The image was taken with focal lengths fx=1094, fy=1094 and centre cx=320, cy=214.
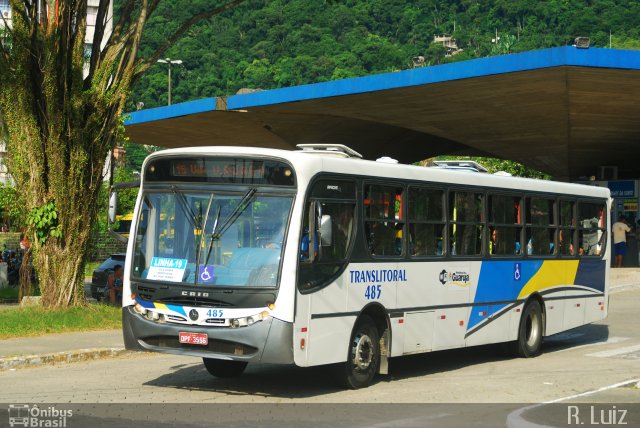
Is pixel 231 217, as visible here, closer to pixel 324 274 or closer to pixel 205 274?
pixel 205 274

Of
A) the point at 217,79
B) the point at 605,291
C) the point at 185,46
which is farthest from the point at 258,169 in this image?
the point at 185,46

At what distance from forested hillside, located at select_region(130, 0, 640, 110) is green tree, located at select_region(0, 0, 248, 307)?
110m

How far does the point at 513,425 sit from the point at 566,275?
9.32 m

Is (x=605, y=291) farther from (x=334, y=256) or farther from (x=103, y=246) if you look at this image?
(x=103, y=246)

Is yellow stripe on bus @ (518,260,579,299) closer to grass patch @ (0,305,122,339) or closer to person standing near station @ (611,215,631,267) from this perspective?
grass patch @ (0,305,122,339)

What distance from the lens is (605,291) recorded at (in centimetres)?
2045

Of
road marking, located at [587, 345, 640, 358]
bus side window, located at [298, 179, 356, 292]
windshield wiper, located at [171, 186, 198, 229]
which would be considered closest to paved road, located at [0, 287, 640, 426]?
road marking, located at [587, 345, 640, 358]

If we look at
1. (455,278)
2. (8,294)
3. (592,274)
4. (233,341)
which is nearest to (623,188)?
(592,274)

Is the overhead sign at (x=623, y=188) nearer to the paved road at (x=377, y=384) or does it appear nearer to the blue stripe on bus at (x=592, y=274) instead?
the blue stripe on bus at (x=592, y=274)

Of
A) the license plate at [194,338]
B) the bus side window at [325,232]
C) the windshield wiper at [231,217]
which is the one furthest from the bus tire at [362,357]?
the windshield wiper at [231,217]

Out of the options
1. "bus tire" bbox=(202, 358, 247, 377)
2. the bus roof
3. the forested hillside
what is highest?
the forested hillside

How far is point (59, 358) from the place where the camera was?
15602 mm

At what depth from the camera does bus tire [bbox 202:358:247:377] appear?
14.0m

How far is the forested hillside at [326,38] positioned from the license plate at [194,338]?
388 ft
